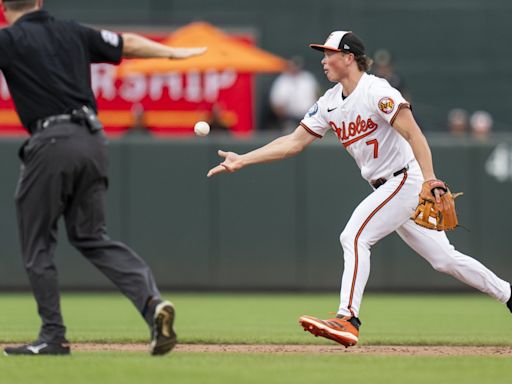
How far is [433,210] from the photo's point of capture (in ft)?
24.9

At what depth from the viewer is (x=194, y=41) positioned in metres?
15.6

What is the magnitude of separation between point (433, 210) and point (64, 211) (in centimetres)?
241

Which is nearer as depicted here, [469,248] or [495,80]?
[469,248]

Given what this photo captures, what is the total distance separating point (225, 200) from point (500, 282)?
6.23 meters

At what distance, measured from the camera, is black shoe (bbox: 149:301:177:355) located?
631 cm

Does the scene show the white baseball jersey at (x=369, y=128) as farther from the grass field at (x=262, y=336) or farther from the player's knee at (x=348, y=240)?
the grass field at (x=262, y=336)

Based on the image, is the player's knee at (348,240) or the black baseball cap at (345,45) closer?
the player's knee at (348,240)

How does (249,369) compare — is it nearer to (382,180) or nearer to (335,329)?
(335,329)

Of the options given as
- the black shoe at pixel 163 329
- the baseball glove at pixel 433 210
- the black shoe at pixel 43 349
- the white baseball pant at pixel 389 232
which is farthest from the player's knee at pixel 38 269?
the baseball glove at pixel 433 210

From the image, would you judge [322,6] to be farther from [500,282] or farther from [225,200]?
[500,282]

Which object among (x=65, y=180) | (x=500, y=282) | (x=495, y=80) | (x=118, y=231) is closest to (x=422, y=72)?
(x=495, y=80)

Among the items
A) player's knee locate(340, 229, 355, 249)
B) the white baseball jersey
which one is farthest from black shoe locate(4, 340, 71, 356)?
the white baseball jersey

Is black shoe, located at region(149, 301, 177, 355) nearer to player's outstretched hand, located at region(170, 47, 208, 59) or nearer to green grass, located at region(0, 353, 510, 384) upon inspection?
green grass, located at region(0, 353, 510, 384)

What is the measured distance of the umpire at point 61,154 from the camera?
6379mm
